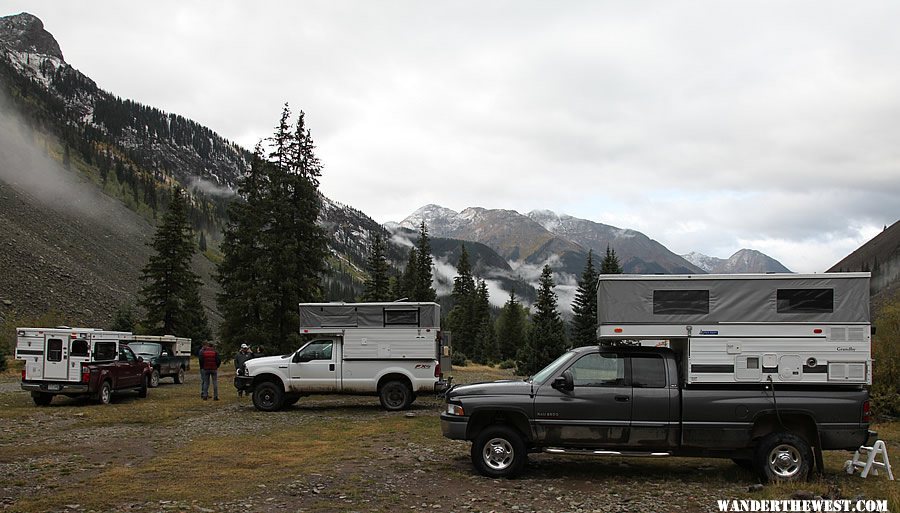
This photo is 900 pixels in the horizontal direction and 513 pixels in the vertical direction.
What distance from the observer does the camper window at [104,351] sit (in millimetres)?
20984

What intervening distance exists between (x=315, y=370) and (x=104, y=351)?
23.3 ft

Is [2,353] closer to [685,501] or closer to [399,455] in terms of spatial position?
[399,455]

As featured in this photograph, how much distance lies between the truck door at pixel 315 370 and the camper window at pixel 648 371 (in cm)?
1107

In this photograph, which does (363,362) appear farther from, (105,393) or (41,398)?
(41,398)

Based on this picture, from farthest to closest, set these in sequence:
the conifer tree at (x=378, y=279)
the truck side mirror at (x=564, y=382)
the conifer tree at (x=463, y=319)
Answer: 1. the conifer tree at (x=463, y=319)
2. the conifer tree at (x=378, y=279)
3. the truck side mirror at (x=564, y=382)

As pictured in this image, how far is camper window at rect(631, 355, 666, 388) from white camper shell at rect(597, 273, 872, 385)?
0.33 metres

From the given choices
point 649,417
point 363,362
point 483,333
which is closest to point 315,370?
point 363,362

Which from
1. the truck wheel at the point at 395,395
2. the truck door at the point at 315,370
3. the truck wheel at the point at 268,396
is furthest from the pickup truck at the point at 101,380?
the truck wheel at the point at 395,395

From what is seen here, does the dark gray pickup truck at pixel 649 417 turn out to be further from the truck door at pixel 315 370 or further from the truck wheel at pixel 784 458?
the truck door at pixel 315 370

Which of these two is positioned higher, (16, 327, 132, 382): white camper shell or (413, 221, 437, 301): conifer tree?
(413, 221, 437, 301): conifer tree

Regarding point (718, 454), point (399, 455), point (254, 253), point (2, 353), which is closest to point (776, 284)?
point (718, 454)

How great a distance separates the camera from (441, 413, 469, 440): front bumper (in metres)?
10.7

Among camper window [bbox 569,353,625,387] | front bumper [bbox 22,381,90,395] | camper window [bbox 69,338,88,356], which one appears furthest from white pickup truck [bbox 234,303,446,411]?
camper window [bbox 569,353,625,387]

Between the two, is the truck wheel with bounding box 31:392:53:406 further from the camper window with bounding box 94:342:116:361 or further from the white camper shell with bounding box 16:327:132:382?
the camper window with bounding box 94:342:116:361
